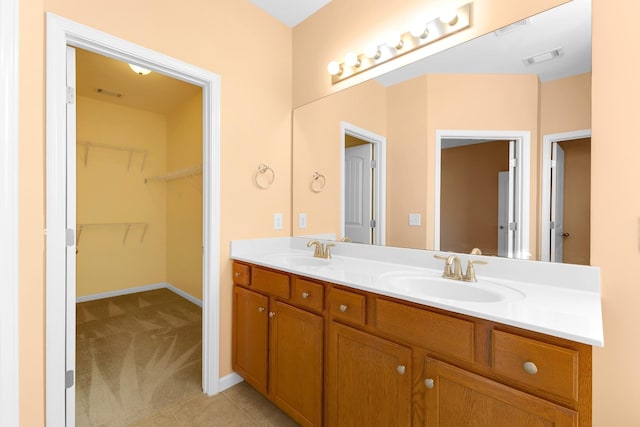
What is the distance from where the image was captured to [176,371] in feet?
7.11

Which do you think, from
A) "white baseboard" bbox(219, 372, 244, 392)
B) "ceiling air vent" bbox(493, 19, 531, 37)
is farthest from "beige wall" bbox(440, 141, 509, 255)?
"white baseboard" bbox(219, 372, 244, 392)

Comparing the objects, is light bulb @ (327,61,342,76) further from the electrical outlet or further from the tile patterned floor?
the tile patterned floor

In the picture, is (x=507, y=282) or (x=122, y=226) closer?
(x=507, y=282)

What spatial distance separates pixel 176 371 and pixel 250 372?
71cm

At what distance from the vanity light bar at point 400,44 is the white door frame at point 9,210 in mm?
1588

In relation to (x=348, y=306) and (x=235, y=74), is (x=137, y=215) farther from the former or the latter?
(x=348, y=306)

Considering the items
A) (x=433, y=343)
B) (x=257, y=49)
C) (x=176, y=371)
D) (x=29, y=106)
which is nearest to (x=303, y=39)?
(x=257, y=49)

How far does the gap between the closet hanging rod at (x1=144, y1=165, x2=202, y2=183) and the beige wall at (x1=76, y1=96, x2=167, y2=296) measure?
140 mm

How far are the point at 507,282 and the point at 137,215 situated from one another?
14.6ft

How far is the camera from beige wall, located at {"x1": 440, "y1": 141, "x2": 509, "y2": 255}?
4.73ft

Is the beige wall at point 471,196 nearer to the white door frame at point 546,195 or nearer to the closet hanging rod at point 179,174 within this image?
the white door frame at point 546,195

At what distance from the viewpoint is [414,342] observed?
1096mm

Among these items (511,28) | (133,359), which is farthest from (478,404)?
(133,359)

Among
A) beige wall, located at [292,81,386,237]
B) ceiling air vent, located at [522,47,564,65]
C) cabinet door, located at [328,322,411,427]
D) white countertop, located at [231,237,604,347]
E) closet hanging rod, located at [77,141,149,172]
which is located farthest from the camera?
closet hanging rod, located at [77,141,149,172]
